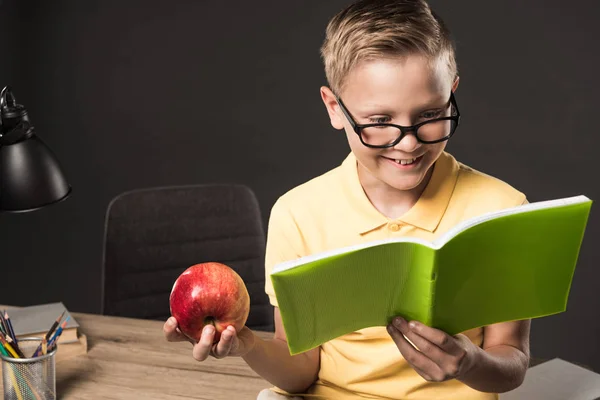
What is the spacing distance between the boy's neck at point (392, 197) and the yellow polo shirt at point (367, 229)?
0.03 metres

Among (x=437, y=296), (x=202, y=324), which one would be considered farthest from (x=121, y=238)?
(x=437, y=296)

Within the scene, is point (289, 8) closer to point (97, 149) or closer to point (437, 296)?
point (97, 149)

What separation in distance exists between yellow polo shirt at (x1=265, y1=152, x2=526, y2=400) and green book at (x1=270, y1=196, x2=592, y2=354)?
0.89 ft

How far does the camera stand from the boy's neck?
160 cm

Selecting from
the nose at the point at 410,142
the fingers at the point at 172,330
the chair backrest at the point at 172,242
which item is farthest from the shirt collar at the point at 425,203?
the chair backrest at the point at 172,242

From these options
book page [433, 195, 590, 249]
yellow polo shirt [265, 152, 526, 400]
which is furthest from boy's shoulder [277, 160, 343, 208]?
book page [433, 195, 590, 249]

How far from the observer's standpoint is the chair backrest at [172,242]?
92.7 inches

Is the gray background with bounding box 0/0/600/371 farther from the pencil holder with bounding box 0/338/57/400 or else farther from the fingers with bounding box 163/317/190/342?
the fingers with bounding box 163/317/190/342

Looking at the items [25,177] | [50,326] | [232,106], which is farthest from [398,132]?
[232,106]

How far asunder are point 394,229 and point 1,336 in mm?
775

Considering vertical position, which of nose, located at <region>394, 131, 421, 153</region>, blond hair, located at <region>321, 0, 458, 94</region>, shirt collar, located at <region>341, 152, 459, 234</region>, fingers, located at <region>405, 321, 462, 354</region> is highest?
blond hair, located at <region>321, 0, 458, 94</region>

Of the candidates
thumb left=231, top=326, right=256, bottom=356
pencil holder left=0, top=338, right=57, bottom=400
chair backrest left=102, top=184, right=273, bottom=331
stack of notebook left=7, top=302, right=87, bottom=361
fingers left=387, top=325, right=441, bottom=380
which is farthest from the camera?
chair backrest left=102, top=184, right=273, bottom=331

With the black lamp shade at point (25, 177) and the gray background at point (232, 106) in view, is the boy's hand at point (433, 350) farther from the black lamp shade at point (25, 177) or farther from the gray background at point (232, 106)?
the gray background at point (232, 106)

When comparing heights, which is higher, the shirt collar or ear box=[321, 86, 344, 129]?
ear box=[321, 86, 344, 129]
